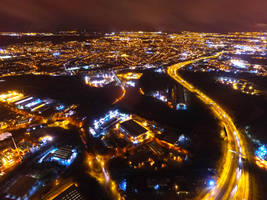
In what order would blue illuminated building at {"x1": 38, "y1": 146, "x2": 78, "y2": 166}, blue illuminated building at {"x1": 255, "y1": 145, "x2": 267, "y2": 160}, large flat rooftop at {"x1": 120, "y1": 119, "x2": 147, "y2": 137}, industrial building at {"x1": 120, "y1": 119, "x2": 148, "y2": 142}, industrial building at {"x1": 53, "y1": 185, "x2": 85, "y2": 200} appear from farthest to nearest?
large flat rooftop at {"x1": 120, "y1": 119, "x2": 147, "y2": 137} → industrial building at {"x1": 120, "y1": 119, "x2": 148, "y2": 142} → blue illuminated building at {"x1": 255, "y1": 145, "x2": 267, "y2": 160} → blue illuminated building at {"x1": 38, "y1": 146, "x2": 78, "y2": 166} → industrial building at {"x1": 53, "y1": 185, "x2": 85, "y2": 200}

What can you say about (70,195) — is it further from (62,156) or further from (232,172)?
(232,172)

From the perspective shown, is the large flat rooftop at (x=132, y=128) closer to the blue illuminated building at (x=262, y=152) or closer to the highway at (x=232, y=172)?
the highway at (x=232, y=172)

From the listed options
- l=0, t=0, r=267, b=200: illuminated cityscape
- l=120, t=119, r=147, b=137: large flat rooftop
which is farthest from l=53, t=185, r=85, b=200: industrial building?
l=120, t=119, r=147, b=137: large flat rooftop

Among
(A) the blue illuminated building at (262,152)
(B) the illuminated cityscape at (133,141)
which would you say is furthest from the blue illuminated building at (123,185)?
(A) the blue illuminated building at (262,152)

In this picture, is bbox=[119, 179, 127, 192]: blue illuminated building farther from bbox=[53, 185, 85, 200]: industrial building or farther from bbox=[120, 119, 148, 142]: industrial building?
bbox=[120, 119, 148, 142]: industrial building

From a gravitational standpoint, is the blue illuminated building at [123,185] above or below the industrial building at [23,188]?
below

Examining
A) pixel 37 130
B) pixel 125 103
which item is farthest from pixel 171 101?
pixel 37 130

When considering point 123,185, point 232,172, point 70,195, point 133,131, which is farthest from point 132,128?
point 232,172

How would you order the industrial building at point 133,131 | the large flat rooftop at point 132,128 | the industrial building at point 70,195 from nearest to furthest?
the industrial building at point 70,195
the industrial building at point 133,131
the large flat rooftop at point 132,128

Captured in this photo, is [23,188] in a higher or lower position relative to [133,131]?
lower

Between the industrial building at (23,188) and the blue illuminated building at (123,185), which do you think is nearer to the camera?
the industrial building at (23,188)

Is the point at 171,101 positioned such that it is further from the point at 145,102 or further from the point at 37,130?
the point at 37,130

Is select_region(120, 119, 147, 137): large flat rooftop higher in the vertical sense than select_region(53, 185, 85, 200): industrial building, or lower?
higher
